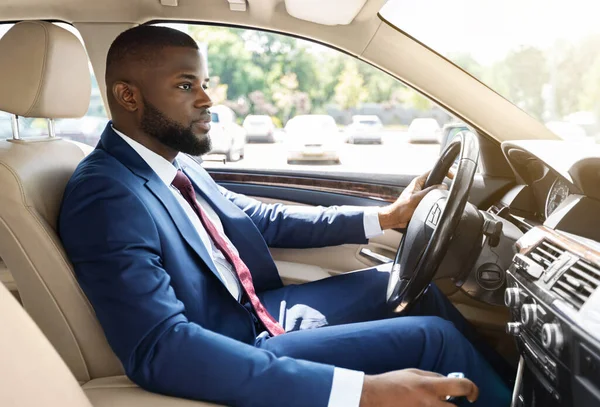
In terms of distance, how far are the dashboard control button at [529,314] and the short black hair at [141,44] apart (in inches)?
43.0

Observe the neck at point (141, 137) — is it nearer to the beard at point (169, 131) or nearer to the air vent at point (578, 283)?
the beard at point (169, 131)

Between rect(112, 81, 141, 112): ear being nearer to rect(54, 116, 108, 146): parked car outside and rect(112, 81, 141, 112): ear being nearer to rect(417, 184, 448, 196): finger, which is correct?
rect(54, 116, 108, 146): parked car outside

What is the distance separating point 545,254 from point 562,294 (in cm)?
16

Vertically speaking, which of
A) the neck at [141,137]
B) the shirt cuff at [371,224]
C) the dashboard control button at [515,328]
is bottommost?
the shirt cuff at [371,224]

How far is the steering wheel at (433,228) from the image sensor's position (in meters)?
1.33

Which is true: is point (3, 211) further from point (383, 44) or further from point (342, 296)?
point (383, 44)

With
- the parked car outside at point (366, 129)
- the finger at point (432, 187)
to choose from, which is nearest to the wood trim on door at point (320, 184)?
the finger at point (432, 187)

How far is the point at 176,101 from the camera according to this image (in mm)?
1548

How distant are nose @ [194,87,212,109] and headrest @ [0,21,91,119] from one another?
1.13ft

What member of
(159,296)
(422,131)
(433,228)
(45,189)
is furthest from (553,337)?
(422,131)

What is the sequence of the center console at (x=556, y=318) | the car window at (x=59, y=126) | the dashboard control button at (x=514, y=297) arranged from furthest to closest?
the car window at (x=59, y=126) < the dashboard control button at (x=514, y=297) < the center console at (x=556, y=318)

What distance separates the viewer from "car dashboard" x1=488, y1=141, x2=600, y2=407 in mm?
946

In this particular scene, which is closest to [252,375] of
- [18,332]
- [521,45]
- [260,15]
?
[18,332]

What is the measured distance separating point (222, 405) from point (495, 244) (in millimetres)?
836
